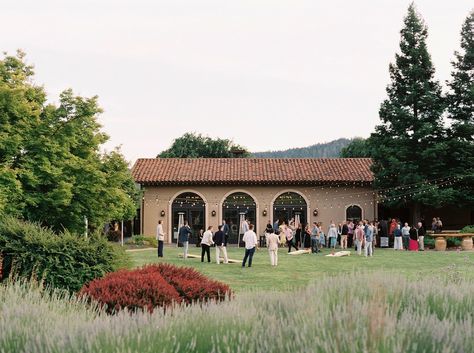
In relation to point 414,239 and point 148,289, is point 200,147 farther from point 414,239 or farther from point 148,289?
point 148,289

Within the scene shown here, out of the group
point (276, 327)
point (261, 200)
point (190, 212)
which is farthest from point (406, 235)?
point (276, 327)

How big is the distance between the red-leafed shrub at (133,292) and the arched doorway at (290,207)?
109 ft

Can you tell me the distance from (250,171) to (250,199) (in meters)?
2.25

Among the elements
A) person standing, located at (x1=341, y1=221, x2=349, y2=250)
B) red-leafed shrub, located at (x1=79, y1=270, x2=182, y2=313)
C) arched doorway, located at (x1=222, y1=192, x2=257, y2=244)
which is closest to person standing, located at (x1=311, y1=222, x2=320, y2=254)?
person standing, located at (x1=341, y1=221, x2=349, y2=250)

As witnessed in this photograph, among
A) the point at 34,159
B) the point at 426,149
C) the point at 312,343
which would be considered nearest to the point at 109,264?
the point at 312,343

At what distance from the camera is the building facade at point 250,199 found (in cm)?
4203

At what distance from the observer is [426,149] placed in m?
37.9

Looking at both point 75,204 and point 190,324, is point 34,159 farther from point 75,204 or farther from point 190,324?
point 190,324

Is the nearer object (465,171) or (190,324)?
(190,324)

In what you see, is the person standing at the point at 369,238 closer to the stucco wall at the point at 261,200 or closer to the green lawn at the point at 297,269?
the green lawn at the point at 297,269

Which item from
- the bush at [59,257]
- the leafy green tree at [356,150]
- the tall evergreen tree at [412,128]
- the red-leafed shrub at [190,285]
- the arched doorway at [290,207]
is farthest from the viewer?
the leafy green tree at [356,150]

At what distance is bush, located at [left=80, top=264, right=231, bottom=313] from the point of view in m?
8.60

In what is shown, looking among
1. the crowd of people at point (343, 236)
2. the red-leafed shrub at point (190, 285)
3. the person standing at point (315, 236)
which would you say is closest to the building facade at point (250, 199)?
the crowd of people at point (343, 236)

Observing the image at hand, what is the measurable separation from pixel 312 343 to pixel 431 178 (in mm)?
36265
